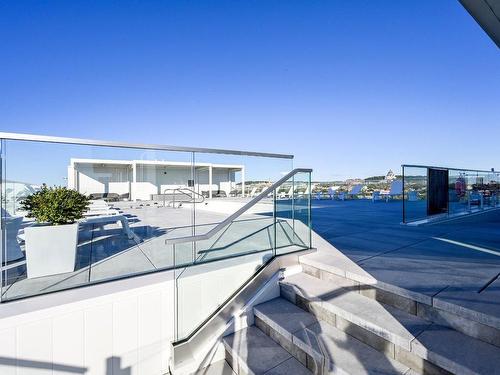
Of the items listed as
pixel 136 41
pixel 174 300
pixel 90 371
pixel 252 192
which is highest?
pixel 136 41

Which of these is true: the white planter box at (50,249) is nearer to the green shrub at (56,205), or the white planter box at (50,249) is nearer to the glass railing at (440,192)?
the green shrub at (56,205)

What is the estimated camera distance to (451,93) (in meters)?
9.88

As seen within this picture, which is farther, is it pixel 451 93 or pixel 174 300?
pixel 451 93

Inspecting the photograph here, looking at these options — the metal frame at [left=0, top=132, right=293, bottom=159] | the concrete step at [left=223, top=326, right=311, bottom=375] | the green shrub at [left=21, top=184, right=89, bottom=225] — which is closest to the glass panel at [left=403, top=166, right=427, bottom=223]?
the metal frame at [left=0, top=132, right=293, bottom=159]

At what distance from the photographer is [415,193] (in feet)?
20.3

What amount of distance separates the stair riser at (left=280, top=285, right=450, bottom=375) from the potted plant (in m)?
2.14

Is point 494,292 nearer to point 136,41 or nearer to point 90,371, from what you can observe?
point 90,371

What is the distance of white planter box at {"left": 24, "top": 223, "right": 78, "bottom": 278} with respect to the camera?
6.89ft

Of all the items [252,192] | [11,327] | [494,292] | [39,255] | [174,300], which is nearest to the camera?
[11,327]

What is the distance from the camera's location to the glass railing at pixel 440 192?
5.76 metres

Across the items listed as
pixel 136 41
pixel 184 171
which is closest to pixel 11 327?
pixel 184 171

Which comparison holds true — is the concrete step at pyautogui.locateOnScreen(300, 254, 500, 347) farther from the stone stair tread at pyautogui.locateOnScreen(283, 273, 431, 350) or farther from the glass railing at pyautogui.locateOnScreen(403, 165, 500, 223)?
the glass railing at pyautogui.locateOnScreen(403, 165, 500, 223)

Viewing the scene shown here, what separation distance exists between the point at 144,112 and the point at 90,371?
35.2 feet

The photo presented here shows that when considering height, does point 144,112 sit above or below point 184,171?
above
